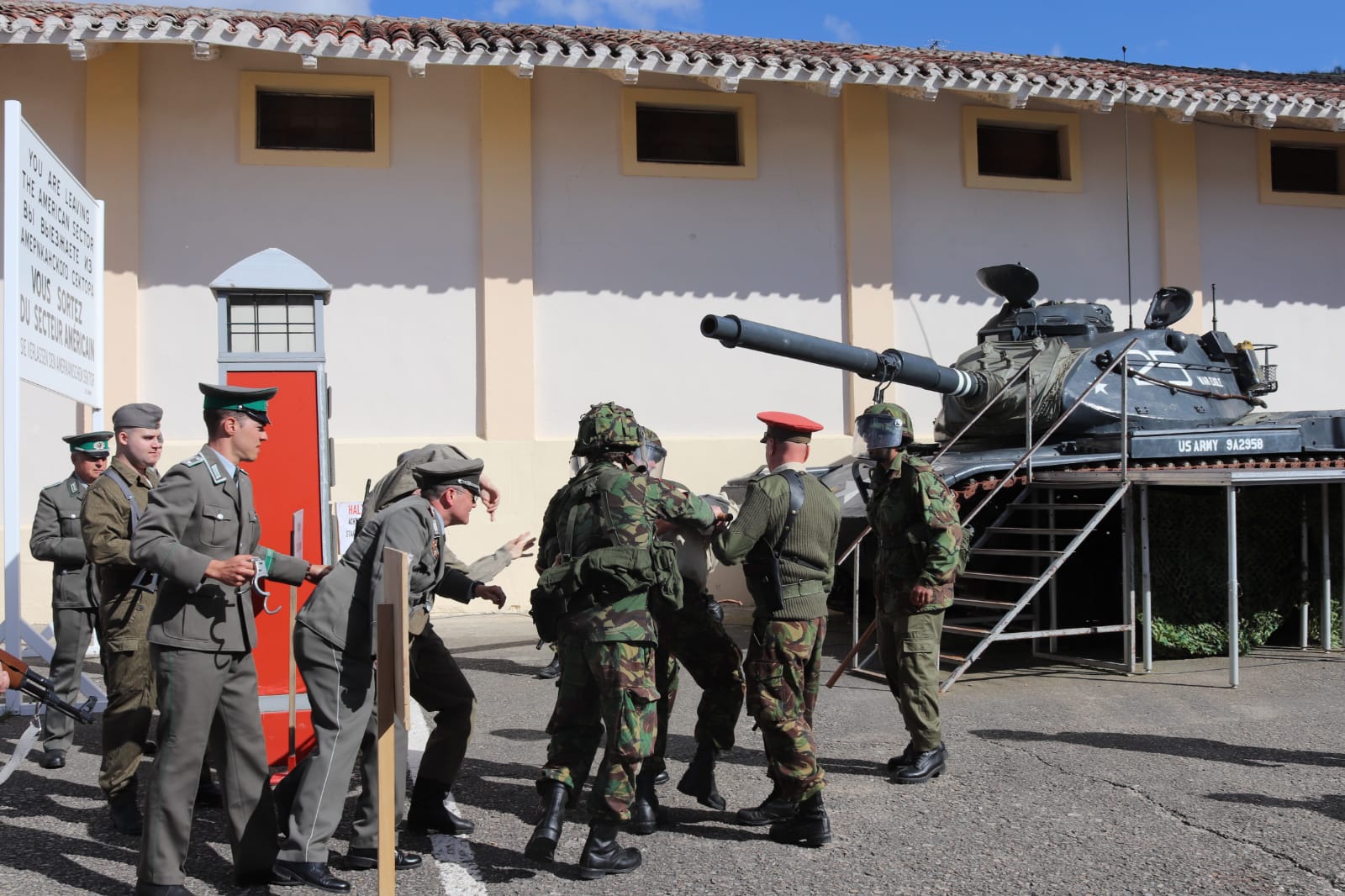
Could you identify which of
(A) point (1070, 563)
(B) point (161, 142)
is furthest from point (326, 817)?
(B) point (161, 142)

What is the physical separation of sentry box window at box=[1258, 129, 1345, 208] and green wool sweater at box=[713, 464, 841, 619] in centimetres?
1123

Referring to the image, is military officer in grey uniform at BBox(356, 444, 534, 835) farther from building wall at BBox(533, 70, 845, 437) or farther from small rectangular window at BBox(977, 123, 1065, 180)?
small rectangular window at BBox(977, 123, 1065, 180)

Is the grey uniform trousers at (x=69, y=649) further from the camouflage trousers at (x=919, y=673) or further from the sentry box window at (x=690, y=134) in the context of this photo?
the sentry box window at (x=690, y=134)

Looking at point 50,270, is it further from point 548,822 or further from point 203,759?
point 548,822

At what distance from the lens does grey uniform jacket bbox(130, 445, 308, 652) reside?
163 inches

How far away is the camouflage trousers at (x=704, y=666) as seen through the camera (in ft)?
17.1

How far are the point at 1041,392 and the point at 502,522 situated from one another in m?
5.14

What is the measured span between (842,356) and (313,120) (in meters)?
6.20

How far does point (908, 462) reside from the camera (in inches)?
236

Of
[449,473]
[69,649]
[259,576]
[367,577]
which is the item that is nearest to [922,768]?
[449,473]

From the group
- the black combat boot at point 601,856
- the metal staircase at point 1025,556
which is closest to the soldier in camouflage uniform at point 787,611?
the black combat boot at point 601,856

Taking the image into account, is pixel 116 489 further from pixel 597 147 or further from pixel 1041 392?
pixel 597 147

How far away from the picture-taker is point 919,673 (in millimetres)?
5805

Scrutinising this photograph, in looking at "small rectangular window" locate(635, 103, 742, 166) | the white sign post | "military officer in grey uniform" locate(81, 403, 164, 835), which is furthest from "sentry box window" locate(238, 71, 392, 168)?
"military officer in grey uniform" locate(81, 403, 164, 835)
